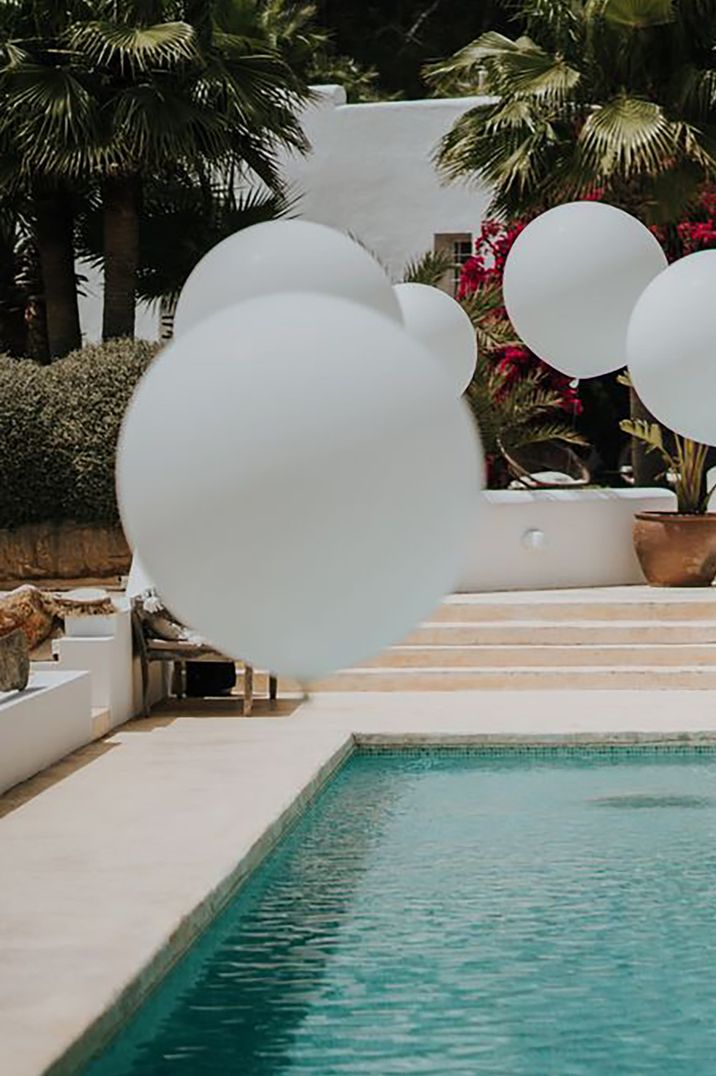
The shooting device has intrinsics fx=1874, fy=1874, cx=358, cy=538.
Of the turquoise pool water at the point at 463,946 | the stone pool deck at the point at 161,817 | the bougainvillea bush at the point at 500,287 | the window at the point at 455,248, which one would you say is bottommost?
the turquoise pool water at the point at 463,946

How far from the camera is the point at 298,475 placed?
2400 millimetres

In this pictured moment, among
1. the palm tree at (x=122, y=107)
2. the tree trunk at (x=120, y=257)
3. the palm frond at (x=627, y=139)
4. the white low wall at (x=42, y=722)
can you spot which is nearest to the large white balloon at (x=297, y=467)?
the white low wall at (x=42, y=722)

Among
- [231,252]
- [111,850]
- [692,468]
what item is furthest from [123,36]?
[231,252]

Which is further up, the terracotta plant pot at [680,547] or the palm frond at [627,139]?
the palm frond at [627,139]

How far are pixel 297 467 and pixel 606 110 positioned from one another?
15343mm

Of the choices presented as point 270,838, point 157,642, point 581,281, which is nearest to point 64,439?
point 157,642

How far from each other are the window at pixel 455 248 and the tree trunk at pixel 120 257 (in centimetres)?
433

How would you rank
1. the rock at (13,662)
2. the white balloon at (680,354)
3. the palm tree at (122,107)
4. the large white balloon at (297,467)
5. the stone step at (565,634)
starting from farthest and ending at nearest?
the palm tree at (122,107)
the stone step at (565,634)
the rock at (13,662)
the white balloon at (680,354)
the large white balloon at (297,467)

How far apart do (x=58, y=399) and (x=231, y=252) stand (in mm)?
14825

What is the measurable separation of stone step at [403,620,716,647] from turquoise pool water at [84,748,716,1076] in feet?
11.8

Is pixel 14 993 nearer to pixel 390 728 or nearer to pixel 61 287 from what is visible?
pixel 390 728

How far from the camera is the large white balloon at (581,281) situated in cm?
592

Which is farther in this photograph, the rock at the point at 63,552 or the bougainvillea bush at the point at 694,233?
the bougainvillea bush at the point at 694,233

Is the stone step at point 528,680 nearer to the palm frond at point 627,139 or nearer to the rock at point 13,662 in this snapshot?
the rock at point 13,662
